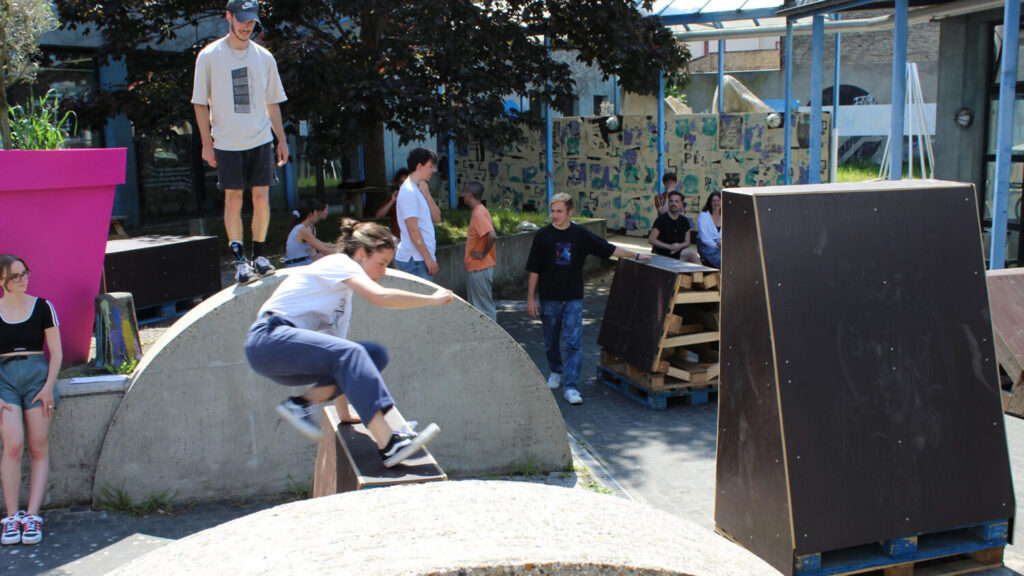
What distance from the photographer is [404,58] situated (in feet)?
39.9

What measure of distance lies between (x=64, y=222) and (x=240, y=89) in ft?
5.56

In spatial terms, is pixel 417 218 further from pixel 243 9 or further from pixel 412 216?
pixel 243 9

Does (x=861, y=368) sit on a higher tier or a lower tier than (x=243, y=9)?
lower

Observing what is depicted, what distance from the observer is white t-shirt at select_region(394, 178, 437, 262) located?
28.3ft

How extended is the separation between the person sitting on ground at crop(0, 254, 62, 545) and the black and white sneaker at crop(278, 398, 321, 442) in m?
2.19

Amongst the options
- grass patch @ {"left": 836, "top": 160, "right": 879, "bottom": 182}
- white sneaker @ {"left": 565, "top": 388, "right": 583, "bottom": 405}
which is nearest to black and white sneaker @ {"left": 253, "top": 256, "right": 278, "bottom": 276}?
white sneaker @ {"left": 565, "top": 388, "right": 583, "bottom": 405}

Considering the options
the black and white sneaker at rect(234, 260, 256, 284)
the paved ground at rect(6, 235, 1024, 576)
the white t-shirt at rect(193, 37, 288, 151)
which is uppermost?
the white t-shirt at rect(193, 37, 288, 151)

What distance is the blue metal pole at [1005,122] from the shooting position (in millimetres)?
8680

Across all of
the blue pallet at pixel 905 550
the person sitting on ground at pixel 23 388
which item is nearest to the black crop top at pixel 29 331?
the person sitting on ground at pixel 23 388

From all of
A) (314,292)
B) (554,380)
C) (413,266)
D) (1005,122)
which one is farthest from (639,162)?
(314,292)

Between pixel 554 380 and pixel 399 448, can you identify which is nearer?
pixel 399 448

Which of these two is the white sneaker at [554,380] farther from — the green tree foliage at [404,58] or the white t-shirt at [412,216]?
the green tree foliage at [404,58]

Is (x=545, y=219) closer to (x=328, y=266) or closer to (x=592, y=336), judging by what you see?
(x=592, y=336)

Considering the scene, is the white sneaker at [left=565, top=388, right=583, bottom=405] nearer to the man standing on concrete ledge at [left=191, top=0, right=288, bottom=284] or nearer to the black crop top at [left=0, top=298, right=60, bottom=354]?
the man standing on concrete ledge at [left=191, top=0, right=288, bottom=284]
